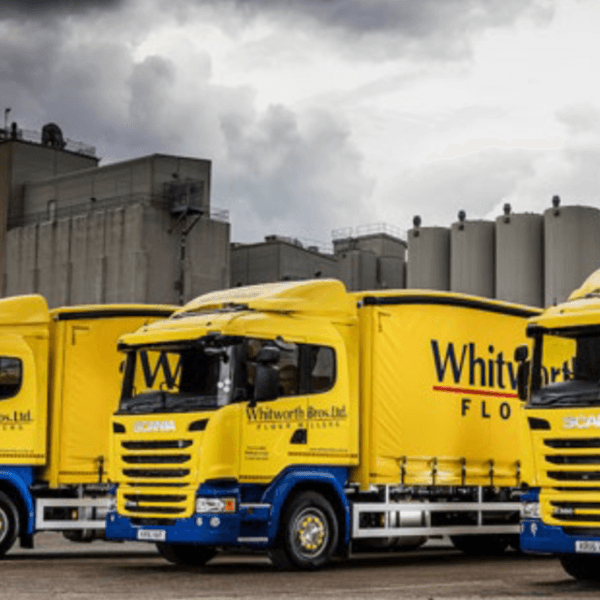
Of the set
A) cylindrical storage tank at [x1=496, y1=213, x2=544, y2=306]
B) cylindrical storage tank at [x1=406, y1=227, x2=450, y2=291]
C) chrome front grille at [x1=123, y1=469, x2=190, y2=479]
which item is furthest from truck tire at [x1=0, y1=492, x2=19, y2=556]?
cylindrical storage tank at [x1=406, y1=227, x2=450, y2=291]

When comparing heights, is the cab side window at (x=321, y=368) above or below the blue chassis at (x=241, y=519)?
above

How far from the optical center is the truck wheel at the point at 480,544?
20203 mm

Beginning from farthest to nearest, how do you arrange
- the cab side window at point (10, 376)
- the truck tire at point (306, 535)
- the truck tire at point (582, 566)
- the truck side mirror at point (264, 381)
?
the cab side window at point (10, 376) < the truck tire at point (306, 535) < the truck side mirror at point (264, 381) < the truck tire at point (582, 566)

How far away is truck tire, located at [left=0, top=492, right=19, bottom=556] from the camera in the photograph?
18891 mm

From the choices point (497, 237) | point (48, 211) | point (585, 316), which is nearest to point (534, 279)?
point (497, 237)

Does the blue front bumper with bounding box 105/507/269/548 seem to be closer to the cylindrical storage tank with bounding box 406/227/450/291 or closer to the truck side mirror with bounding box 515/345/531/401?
the truck side mirror with bounding box 515/345/531/401

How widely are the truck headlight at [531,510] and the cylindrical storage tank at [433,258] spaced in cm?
4166

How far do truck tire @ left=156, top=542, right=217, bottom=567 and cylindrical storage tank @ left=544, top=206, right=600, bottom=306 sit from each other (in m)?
33.7

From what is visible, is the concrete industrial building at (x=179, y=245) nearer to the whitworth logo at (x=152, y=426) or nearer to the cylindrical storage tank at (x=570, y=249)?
the cylindrical storage tank at (x=570, y=249)

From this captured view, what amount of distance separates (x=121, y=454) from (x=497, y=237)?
38.8 meters

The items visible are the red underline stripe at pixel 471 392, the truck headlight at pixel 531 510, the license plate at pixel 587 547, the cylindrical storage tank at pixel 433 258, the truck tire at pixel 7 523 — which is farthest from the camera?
the cylindrical storage tank at pixel 433 258

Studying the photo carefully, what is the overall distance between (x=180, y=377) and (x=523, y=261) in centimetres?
3790

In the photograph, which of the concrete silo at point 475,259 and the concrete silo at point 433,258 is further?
the concrete silo at point 433,258

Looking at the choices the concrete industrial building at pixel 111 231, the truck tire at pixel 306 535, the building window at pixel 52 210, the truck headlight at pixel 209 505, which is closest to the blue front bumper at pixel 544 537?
the truck tire at pixel 306 535
